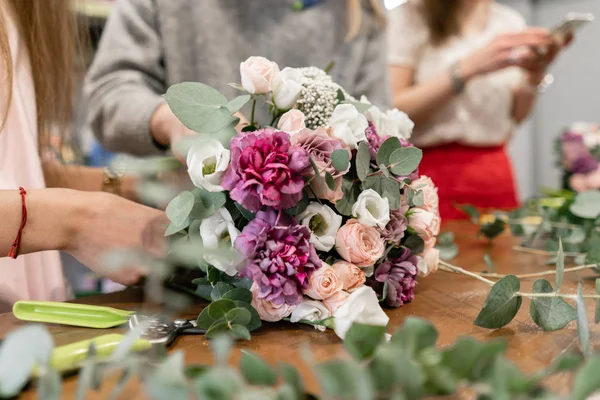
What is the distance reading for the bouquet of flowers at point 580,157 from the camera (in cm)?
125

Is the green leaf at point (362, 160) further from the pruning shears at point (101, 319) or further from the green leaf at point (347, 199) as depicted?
the pruning shears at point (101, 319)

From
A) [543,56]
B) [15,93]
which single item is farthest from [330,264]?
[543,56]

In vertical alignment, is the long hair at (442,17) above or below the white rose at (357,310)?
above

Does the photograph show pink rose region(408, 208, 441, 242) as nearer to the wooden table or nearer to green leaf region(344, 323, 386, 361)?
the wooden table

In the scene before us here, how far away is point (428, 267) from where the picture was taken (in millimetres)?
676

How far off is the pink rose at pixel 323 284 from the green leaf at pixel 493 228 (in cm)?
57

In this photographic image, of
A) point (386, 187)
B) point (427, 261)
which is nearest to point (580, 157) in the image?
point (427, 261)

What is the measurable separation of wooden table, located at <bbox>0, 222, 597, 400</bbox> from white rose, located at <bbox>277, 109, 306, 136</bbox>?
0.68 ft

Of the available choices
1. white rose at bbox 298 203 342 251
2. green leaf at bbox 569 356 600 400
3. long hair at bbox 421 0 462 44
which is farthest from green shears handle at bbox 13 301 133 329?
long hair at bbox 421 0 462 44

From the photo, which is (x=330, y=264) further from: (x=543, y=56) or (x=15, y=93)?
(x=543, y=56)

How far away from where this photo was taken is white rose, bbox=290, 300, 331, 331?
0.54m

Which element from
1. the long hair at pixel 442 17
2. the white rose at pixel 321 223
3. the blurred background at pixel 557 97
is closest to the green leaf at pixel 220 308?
the white rose at pixel 321 223

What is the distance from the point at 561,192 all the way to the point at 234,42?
31.0 inches

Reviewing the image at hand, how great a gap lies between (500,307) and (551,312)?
5cm
